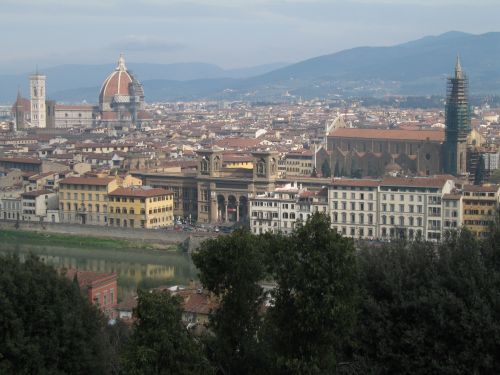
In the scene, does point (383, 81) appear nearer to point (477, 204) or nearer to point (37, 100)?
point (37, 100)

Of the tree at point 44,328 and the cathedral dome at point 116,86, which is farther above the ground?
the cathedral dome at point 116,86

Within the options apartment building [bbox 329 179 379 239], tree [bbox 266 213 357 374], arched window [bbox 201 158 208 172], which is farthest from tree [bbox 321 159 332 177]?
tree [bbox 266 213 357 374]

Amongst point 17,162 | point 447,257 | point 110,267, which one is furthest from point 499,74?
point 447,257

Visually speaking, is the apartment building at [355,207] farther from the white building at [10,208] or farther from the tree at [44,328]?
the tree at [44,328]

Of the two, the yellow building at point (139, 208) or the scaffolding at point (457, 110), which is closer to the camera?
the yellow building at point (139, 208)

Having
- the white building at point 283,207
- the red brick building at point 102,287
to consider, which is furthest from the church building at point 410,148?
the red brick building at point 102,287

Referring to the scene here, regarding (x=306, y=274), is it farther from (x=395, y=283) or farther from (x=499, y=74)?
(x=499, y=74)
